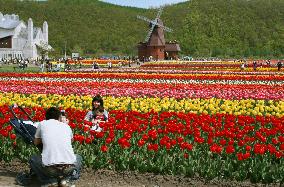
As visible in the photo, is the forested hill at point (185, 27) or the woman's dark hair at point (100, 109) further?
the forested hill at point (185, 27)

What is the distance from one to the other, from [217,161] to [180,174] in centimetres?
65

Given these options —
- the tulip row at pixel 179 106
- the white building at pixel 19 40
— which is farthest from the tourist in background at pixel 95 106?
the white building at pixel 19 40

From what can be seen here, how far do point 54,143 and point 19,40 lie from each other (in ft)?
280

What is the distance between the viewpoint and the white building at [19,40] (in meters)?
86.2

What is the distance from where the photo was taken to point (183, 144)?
8008 mm

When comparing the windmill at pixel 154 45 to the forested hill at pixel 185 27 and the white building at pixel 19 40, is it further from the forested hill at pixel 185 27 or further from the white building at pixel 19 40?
the white building at pixel 19 40

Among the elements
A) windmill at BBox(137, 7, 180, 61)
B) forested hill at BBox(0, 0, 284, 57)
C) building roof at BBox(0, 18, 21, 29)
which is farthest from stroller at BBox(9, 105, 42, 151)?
forested hill at BBox(0, 0, 284, 57)

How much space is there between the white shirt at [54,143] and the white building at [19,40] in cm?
8038

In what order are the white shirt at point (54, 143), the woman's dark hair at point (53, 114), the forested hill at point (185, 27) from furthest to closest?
the forested hill at point (185, 27) → the woman's dark hair at point (53, 114) → the white shirt at point (54, 143)

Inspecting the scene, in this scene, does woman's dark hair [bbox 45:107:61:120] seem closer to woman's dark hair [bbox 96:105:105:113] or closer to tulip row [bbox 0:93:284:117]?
woman's dark hair [bbox 96:105:105:113]

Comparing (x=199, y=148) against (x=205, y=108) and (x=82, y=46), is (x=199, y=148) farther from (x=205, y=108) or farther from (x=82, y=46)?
(x=82, y=46)

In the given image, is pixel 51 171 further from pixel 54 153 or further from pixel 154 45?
pixel 154 45

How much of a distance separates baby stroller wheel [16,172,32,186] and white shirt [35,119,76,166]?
2.79 feet

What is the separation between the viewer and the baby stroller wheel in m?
7.68
